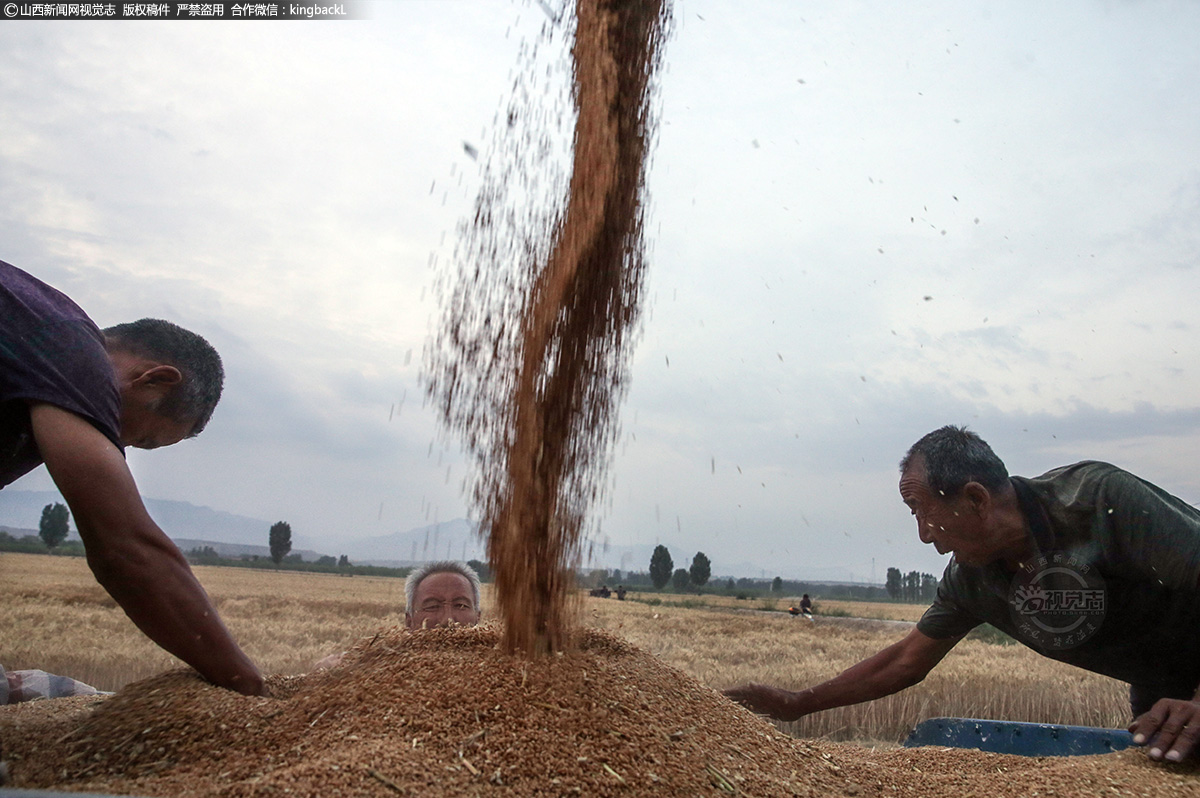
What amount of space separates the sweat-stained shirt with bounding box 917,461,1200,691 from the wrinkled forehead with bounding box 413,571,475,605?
2355mm

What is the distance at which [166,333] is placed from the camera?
2.32 m

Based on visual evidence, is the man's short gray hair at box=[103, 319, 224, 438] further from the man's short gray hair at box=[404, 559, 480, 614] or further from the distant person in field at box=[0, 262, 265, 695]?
the man's short gray hair at box=[404, 559, 480, 614]

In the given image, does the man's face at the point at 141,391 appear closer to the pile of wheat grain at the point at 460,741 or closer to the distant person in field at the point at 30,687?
the pile of wheat grain at the point at 460,741

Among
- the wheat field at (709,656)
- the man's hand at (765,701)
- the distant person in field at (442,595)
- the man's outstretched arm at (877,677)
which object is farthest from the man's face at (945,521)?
the distant person in field at (442,595)

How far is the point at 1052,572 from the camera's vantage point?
9.71ft

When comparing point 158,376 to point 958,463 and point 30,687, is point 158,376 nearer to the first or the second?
point 30,687

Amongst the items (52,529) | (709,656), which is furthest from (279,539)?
(709,656)

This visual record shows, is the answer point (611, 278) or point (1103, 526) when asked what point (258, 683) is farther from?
point (1103, 526)

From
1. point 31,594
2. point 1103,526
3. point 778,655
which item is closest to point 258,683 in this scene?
point 1103,526

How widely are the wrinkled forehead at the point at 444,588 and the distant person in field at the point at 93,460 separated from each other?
1.83 m

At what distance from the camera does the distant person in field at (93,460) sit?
174 centimetres

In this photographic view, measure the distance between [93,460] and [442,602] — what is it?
2286 mm

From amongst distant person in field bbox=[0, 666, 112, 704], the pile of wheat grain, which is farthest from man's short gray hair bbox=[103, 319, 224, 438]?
distant person in field bbox=[0, 666, 112, 704]

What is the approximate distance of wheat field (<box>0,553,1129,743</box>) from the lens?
734 centimetres
